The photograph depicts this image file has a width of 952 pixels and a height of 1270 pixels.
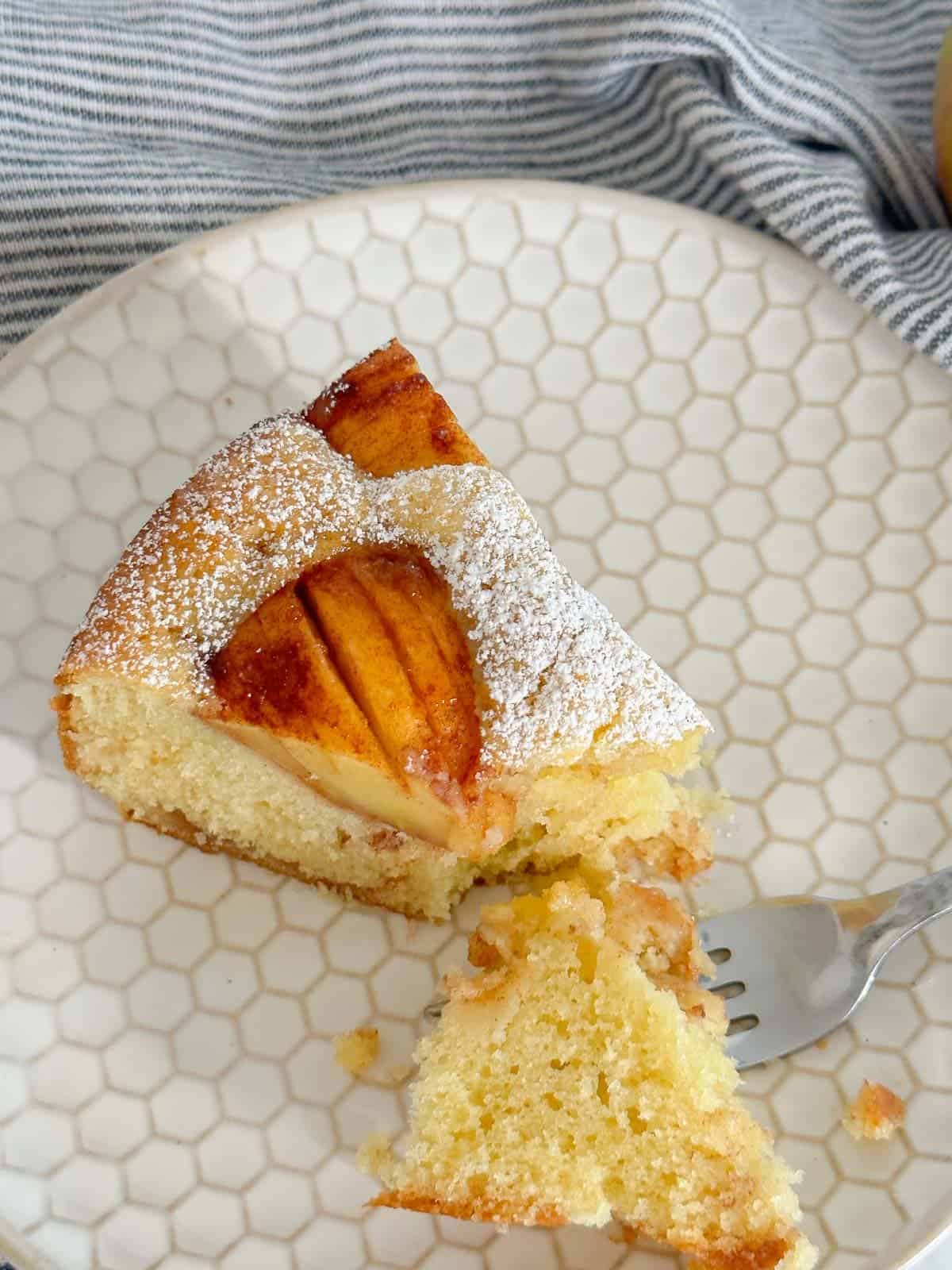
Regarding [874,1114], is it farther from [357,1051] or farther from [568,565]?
[568,565]

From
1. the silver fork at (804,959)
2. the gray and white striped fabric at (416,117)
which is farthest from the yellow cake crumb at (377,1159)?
the gray and white striped fabric at (416,117)

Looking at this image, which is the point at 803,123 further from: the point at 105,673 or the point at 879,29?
the point at 105,673

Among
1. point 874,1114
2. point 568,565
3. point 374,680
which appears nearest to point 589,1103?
point 874,1114

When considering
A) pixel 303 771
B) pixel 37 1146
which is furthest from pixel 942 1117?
pixel 37 1146

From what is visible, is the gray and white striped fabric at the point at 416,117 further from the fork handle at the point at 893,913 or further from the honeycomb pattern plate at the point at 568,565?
the fork handle at the point at 893,913

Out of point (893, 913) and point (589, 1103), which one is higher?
point (893, 913)

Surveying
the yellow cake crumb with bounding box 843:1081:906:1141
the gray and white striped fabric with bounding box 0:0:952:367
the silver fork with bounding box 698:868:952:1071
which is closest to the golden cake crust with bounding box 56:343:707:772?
the silver fork with bounding box 698:868:952:1071
